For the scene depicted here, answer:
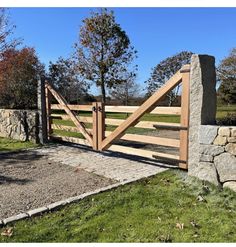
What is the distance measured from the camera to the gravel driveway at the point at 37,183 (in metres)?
4.36

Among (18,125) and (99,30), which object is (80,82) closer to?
(99,30)

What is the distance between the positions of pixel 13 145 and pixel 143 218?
6330 mm

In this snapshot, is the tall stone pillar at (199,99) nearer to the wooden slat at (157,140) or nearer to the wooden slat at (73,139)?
the wooden slat at (157,140)

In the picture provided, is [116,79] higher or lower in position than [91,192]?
higher

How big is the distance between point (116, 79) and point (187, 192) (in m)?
17.1

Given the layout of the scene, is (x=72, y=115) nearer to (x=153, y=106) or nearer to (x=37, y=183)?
(x=153, y=106)

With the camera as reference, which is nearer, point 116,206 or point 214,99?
point 116,206

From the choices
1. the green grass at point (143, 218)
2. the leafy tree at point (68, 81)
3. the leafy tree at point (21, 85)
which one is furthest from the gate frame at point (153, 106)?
the leafy tree at point (68, 81)

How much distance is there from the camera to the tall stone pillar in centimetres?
503

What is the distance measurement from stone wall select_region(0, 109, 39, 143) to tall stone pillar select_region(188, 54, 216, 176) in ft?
18.2

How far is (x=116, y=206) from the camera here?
4156 millimetres

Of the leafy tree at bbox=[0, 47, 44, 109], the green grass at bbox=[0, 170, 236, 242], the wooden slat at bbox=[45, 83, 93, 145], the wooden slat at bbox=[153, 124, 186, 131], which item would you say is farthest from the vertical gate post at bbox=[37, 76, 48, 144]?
the leafy tree at bbox=[0, 47, 44, 109]
